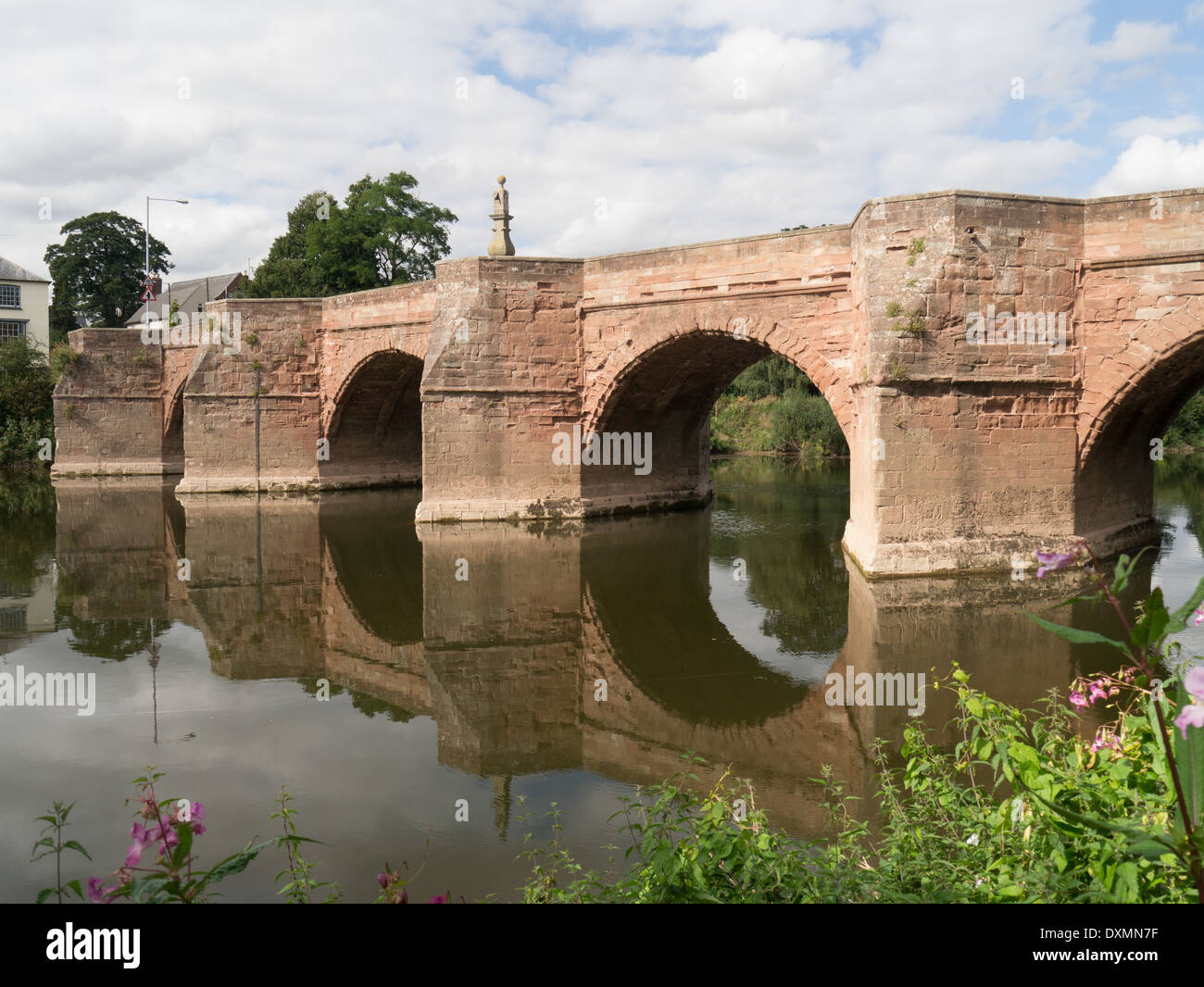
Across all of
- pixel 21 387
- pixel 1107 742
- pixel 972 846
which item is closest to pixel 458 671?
pixel 972 846

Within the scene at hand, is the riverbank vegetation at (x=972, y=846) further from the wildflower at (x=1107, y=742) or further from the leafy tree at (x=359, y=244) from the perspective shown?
the leafy tree at (x=359, y=244)

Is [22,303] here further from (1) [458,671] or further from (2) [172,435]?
(1) [458,671]

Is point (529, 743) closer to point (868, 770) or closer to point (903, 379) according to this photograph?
point (868, 770)

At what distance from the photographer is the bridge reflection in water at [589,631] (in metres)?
6.51

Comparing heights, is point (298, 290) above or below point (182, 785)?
above

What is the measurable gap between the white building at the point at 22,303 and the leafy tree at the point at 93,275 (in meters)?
6.29

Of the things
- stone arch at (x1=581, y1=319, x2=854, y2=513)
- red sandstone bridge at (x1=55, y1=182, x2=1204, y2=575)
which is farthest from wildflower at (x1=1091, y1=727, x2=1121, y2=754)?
stone arch at (x1=581, y1=319, x2=854, y2=513)

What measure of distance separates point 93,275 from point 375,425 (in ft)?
122

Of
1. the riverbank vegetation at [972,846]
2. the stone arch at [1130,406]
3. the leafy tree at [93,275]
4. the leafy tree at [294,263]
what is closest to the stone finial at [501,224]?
the stone arch at [1130,406]

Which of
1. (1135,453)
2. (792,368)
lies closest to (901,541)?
(1135,453)

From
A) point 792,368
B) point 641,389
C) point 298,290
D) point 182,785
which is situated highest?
point 298,290

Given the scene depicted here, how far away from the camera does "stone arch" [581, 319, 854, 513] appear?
14.3 metres

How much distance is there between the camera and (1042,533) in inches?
464

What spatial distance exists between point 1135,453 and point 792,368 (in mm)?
24888
